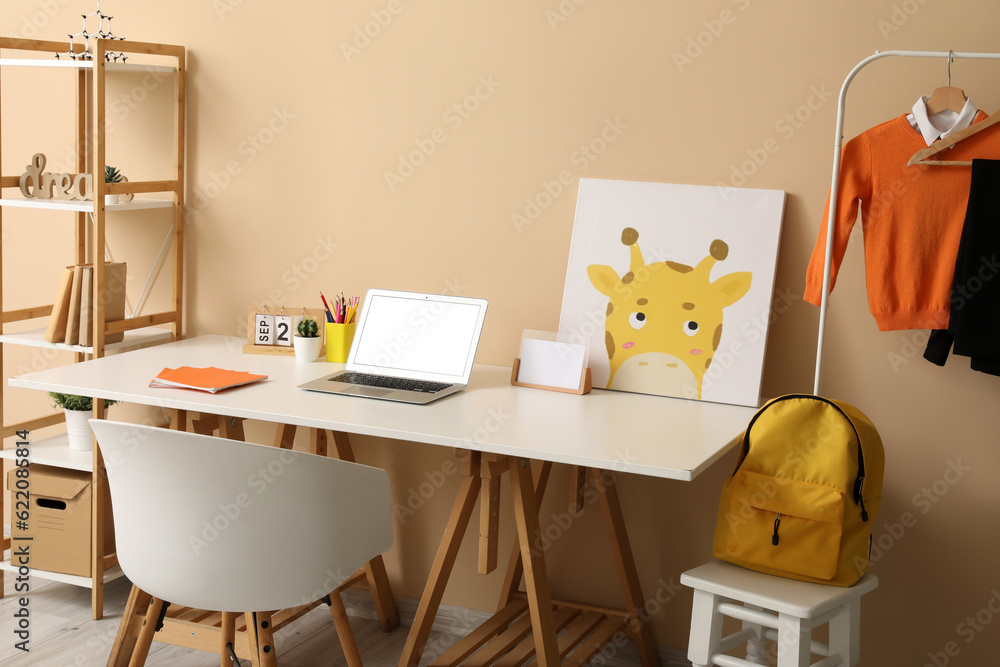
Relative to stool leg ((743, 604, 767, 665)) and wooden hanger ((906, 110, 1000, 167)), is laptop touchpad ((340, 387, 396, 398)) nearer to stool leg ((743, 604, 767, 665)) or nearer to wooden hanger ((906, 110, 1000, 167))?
stool leg ((743, 604, 767, 665))

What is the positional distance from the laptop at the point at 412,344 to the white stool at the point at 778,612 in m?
0.76

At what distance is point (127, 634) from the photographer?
90.7 inches

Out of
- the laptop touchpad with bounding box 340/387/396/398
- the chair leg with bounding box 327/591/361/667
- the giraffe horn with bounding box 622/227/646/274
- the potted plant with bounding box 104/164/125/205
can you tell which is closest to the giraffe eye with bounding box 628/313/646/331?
the giraffe horn with bounding box 622/227/646/274

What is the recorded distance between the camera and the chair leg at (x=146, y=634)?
2.16m

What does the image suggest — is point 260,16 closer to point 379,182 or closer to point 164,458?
point 379,182

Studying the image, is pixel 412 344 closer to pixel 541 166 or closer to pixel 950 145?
pixel 541 166

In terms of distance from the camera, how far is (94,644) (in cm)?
260

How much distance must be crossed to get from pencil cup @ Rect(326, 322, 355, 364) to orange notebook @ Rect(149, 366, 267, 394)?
0.25m

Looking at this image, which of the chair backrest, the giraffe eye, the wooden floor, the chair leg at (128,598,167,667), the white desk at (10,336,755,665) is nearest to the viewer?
the chair backrest

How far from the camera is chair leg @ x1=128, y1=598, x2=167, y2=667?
2156 mm

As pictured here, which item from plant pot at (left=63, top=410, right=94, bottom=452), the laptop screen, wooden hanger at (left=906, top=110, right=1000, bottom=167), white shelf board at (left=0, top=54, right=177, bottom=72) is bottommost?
plant pot at (left=63, top=410, right=94, bottom=452)

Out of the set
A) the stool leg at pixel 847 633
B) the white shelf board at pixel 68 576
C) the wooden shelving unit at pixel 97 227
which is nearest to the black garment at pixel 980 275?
the stool leg at pixel 847 633

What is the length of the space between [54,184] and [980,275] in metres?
2.47

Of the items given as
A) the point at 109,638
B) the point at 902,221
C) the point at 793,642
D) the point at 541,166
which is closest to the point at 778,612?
the point at 793,642
